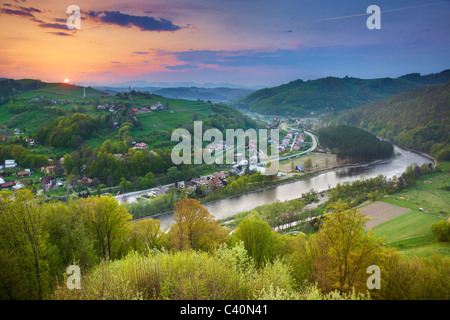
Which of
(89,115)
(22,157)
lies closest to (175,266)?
(22,157)

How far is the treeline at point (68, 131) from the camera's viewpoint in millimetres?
38375

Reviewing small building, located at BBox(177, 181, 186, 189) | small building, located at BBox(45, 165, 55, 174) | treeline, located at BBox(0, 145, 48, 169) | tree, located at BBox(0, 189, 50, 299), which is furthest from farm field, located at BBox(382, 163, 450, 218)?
treeline, located at BBox(0, 145, 48, 169)

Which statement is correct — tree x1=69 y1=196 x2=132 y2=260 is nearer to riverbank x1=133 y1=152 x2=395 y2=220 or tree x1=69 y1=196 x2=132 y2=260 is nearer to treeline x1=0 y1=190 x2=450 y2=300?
treeline x1=0 y1=190 x2=450 y2=300

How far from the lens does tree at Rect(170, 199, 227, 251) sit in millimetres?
11221

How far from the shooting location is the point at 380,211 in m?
25.4

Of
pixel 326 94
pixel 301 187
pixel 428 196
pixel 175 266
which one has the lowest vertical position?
pixel 301 187

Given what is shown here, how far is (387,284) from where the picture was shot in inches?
296

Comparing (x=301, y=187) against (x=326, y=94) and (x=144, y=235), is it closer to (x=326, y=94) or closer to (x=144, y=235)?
(x=144, y=235)

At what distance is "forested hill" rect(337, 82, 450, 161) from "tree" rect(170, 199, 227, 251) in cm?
4985

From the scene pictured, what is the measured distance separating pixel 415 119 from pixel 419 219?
57.3 m

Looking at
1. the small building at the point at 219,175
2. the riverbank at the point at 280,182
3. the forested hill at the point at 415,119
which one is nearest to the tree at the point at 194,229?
the riverbank at the point at 280,182

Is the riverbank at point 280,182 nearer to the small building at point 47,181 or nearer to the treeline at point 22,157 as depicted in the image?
the small building at point 47,181
